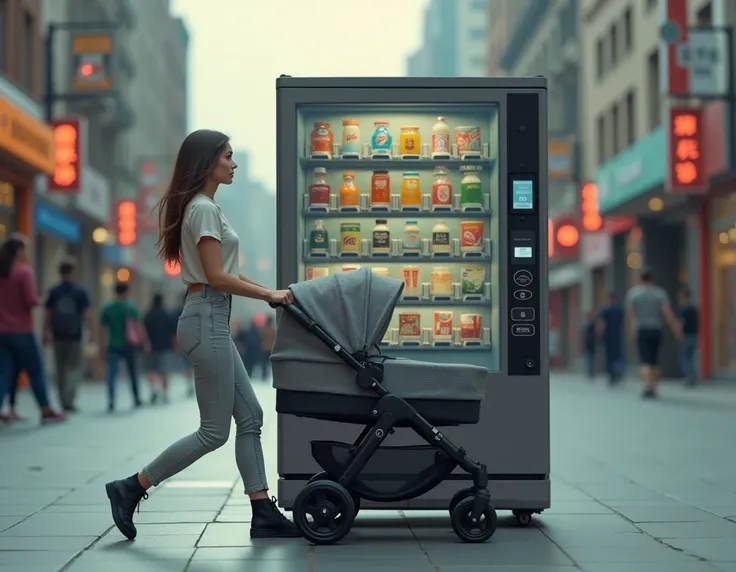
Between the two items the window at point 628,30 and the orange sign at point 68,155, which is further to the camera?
the window at point 628,30

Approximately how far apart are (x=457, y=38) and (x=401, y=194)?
470 feet

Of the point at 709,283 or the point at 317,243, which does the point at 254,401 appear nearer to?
the point at 317,243

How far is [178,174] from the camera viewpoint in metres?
7.35

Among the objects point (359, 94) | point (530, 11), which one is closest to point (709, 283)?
point (359, 94)

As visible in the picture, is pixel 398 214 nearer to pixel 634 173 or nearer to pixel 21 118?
pixel 21 118

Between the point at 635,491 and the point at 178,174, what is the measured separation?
3875 millimetres

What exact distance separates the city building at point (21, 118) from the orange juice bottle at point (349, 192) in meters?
14.7

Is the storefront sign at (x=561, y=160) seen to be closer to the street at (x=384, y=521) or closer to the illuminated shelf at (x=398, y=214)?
the street at (x=384, y=521)

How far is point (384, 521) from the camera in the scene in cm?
797

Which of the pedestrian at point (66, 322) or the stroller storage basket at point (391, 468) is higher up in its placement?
the pedestrian at point (66, 322)

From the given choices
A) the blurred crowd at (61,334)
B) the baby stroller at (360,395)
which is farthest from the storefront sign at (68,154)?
the baby stroller at (360,395)

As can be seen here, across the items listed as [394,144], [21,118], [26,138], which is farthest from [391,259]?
[26,138]

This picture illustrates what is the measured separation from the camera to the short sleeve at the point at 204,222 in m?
7.13

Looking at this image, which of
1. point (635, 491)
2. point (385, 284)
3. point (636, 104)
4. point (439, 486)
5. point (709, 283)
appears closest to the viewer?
point (385, 284)
